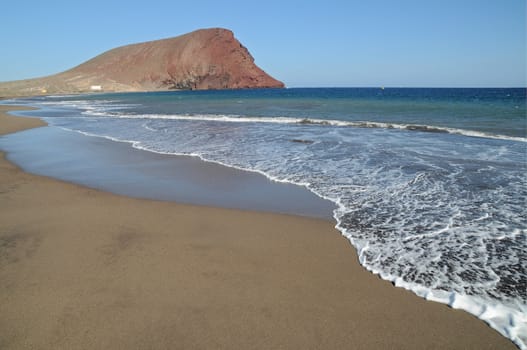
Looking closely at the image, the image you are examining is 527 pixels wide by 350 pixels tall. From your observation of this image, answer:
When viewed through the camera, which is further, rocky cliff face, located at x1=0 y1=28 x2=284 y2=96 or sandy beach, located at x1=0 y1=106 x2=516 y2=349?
rocky cliff face, located at x1=0 y1=28 x2=284 y2=96

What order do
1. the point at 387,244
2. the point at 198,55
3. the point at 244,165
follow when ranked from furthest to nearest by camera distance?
1. the point at 198,55
2. the point at 244,165
3. the point at 387,244

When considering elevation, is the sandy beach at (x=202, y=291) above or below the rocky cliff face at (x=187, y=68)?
below

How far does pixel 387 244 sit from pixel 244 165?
4923 millimetres

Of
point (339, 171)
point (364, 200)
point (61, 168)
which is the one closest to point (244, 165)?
point (339, 171)

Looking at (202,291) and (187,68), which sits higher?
(187,68)

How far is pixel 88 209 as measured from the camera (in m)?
5.19

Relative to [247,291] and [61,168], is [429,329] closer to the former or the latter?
[247,291]

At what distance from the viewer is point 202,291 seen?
3002mm

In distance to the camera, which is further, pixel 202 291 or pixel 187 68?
pixel 187 68

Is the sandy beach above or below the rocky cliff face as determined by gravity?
below

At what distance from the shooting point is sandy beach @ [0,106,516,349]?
2.44 metres

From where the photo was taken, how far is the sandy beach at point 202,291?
2.44 m

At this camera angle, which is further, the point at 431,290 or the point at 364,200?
the point at 364,200

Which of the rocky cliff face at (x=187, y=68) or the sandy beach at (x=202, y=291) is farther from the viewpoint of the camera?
the rocky cliff face at (x=187, y=68)
